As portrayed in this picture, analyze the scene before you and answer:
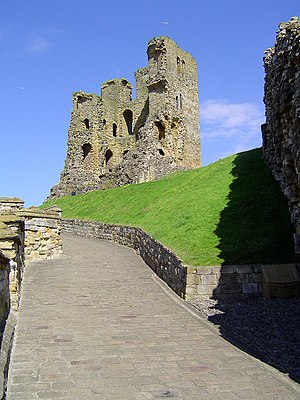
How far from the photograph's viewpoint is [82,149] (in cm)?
4703

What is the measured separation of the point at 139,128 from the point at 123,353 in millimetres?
41240

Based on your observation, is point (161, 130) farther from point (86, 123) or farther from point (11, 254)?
point (11, 254)

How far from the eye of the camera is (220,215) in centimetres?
1524

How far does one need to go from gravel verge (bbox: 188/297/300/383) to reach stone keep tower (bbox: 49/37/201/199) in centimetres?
2472

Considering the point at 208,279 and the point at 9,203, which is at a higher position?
the point at 9,203

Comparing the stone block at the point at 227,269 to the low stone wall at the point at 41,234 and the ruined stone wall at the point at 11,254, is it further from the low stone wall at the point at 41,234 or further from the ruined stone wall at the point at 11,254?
the low stone wall at the point at 41,234

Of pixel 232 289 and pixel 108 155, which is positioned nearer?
pixel 232 289

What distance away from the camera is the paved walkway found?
5453mm

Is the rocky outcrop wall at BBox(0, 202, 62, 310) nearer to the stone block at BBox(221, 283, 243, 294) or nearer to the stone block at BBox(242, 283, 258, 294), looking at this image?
the stone block at BBox(221, 283, 243, 294)

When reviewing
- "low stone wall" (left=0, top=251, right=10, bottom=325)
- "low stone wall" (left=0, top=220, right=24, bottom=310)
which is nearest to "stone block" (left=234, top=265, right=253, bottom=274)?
"low stone wall" (left=0, top=220, right=24, bottom=310)

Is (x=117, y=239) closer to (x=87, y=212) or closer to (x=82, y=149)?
(x=87, y=212)

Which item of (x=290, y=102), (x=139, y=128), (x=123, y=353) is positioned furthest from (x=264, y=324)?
(x=139, y=128)

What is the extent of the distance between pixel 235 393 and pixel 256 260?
6.32 meters

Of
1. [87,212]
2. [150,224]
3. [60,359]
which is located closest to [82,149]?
[87,212]
